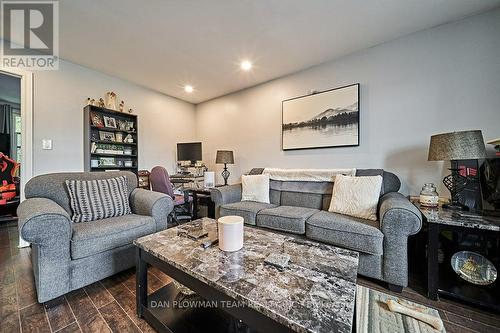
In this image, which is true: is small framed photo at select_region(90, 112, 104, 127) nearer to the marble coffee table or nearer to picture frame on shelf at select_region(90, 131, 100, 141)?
picture frame on shelf at select_region(90, 131, 100, 141)

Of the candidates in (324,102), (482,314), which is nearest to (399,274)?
(482,314)

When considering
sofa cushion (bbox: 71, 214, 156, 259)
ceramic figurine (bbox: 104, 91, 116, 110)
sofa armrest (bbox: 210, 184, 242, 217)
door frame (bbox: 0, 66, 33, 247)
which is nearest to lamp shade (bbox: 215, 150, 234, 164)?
sofa armrest (bbox: 210, 184, 242, 217)

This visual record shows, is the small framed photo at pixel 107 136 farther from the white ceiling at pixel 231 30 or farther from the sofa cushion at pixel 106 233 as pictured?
the sofa cushion at pixel 106 233

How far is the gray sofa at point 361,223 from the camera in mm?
1427

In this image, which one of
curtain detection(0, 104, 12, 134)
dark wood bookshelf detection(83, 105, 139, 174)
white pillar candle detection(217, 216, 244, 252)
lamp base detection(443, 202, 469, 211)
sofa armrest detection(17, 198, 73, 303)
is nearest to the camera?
white pillar candle detection(217, 216, 244, 252)

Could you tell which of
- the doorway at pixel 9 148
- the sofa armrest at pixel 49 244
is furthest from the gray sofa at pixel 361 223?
the doorway at pixel 9 148

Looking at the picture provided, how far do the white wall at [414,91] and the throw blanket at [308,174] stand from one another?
253 millimetres

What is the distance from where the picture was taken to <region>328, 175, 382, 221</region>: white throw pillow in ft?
6.08

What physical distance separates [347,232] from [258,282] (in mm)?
1072

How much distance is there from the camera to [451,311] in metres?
1.29

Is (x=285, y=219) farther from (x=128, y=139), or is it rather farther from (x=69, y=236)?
(x=128, y=139)

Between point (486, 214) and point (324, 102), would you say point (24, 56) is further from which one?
point (486, 214)

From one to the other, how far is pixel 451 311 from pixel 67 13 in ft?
12.6

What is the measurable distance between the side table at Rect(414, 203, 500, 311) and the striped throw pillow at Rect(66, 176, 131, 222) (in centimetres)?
263
